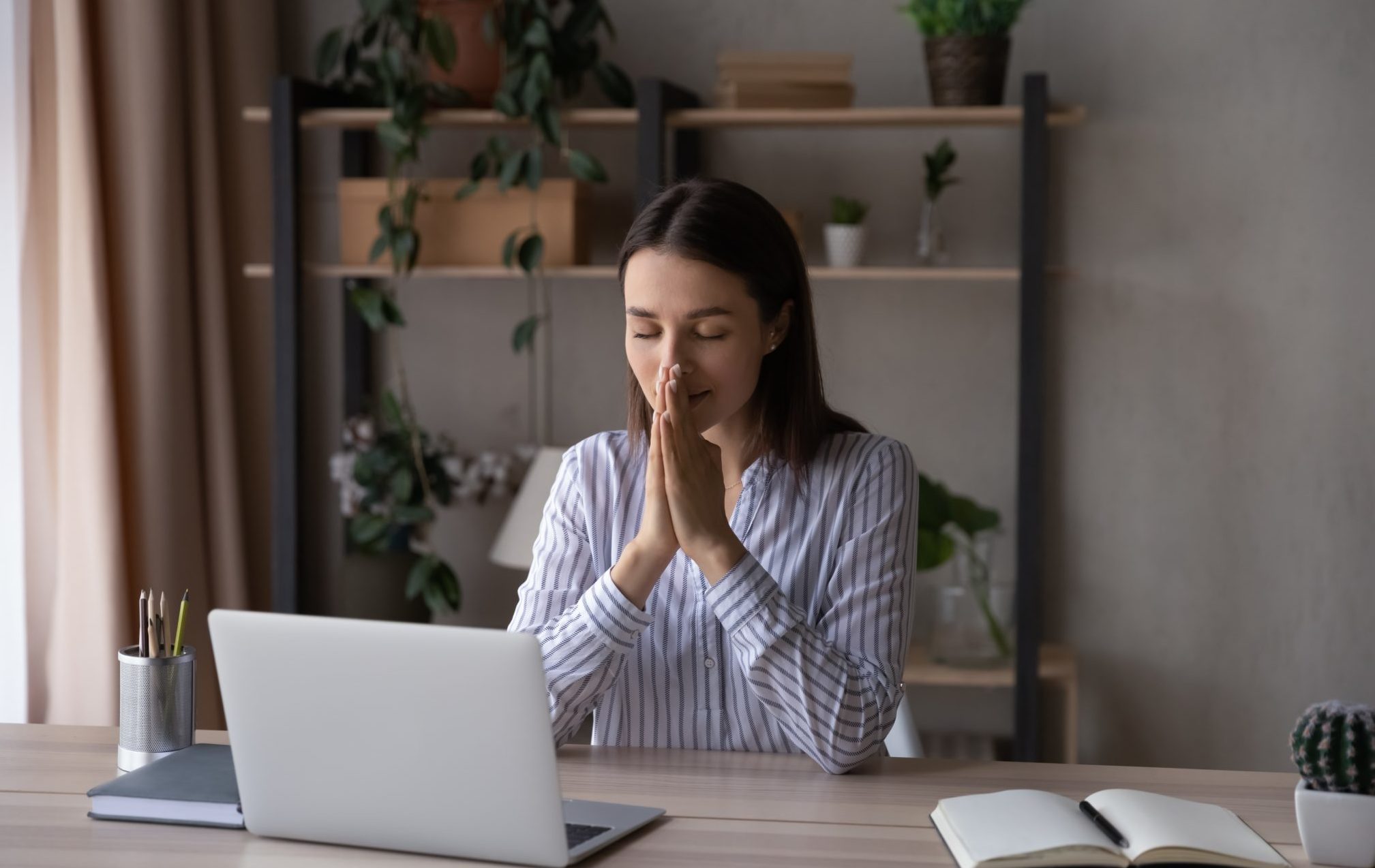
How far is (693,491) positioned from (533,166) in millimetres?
1480

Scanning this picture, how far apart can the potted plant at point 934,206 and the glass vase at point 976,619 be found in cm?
64

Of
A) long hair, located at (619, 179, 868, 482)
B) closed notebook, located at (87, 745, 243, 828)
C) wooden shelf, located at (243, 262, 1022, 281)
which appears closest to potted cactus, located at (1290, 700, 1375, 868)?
long hair, located at (619, 179, 868, 482)

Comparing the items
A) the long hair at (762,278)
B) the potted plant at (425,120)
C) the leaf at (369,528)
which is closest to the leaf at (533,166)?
the potted plant at (425,120)

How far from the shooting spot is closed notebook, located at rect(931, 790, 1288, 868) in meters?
1.05

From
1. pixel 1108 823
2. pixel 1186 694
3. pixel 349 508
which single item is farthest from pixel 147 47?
pixel 1186 694

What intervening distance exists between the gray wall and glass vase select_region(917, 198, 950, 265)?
0.08m

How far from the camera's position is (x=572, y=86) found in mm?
2898

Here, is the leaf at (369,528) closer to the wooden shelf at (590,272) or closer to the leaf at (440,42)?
the wooden shelf at (590,272)

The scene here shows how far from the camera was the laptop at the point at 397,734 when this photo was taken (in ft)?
3.49

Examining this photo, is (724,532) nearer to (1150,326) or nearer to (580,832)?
(580,832)

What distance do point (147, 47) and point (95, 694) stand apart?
4.20 feet

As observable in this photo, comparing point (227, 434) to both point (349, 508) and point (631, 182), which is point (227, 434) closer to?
point (349, 508)

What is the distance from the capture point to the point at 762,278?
1563 millimetres

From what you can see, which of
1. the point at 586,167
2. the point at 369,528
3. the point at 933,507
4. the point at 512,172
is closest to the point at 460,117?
Result: the point at 512,172
